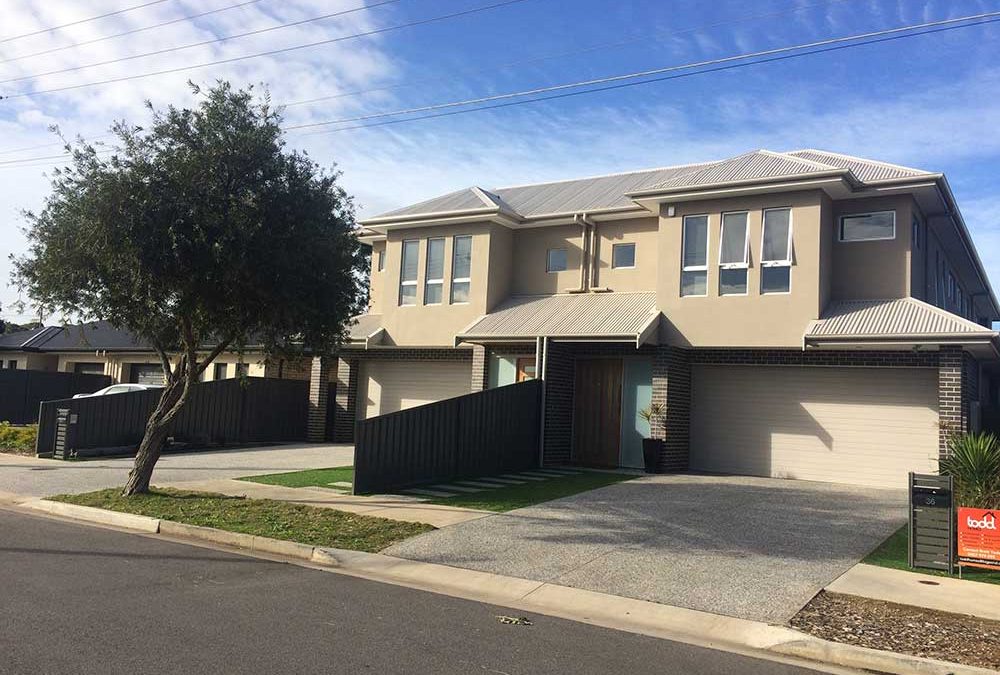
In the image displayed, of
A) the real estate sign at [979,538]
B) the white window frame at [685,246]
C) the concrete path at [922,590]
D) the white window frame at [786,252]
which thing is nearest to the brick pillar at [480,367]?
the white window frame at [685,246]

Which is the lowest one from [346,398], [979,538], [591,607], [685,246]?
[591,607]

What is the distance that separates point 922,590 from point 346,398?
1840cm

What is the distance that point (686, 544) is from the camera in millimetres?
10312

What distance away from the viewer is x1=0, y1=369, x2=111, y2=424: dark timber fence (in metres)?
29.1

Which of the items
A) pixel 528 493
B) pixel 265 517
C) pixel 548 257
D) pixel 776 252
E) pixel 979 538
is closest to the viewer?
pixel 979 538

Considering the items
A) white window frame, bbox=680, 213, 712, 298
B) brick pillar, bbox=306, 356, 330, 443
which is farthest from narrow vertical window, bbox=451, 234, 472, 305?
white window frame, bbox=680, 213, 712, 298

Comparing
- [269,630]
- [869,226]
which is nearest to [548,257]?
[869,226]

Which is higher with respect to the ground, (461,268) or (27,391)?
(461,268)

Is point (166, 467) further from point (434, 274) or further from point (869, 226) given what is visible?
point (869, 226)

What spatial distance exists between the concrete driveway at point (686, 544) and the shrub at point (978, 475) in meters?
1.30

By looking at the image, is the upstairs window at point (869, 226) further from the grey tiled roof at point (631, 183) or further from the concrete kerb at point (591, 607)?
the concrete kerb at point (591, 607)

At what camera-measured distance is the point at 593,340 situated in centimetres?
1811

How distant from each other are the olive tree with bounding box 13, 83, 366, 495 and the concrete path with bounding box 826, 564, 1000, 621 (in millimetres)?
8648

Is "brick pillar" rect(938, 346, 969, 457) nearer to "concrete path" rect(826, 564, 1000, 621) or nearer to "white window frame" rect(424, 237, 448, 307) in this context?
"concrete path" rect(826, 564, 1000, 621)
